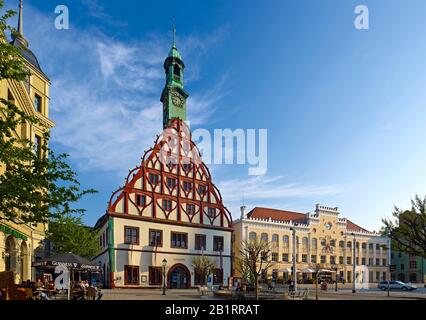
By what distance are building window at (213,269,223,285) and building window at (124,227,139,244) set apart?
470 inches

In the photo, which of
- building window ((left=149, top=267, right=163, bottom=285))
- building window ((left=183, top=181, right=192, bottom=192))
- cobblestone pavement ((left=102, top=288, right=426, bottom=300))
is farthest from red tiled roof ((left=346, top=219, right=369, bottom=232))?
building window ((left=149, top=267, right=163, bottom=285))

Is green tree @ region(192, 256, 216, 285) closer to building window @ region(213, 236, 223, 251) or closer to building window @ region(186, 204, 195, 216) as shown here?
building window @ region(213, 236, 223, 251)

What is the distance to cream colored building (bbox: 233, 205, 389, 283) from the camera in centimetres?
6688

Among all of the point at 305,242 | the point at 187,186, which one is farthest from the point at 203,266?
the point at 305,242

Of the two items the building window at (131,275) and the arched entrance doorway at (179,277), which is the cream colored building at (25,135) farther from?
the arched entrance doorway at (179,277)

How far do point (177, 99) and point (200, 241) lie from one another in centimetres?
2093

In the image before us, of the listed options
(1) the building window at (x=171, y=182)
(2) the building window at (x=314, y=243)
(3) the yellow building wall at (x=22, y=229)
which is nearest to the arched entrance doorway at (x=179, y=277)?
(1) the building window at (x=171, y=182)

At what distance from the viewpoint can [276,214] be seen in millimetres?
73562

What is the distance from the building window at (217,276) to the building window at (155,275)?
800 centimetres

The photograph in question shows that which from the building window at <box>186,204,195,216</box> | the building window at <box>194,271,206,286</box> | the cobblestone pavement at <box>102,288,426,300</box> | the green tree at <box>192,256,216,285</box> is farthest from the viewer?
the building window at <box>186,204,195,216</box>

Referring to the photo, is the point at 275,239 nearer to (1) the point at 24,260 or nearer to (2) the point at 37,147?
(1) the point at 24,260

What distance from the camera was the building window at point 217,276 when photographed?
51219 millimetres
